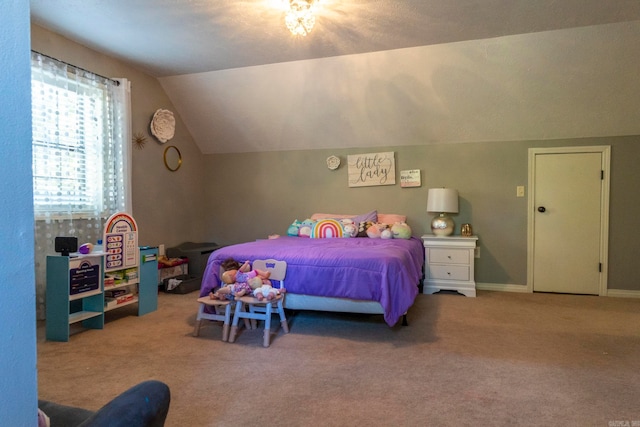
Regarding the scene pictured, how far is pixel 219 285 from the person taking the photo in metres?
3.05

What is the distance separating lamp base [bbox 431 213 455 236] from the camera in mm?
4219

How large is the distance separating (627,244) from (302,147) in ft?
12.2

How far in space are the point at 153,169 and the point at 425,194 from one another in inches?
124

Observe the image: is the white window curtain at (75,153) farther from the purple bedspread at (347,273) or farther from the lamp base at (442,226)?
the lamp base at (442,226)

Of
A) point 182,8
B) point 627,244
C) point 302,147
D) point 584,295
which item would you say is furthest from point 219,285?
point 627,244

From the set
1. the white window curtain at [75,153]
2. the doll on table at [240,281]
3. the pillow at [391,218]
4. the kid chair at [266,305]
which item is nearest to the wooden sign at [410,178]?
the pillow at [391,218]

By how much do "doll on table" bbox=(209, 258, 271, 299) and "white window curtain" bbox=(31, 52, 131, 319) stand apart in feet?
4.73

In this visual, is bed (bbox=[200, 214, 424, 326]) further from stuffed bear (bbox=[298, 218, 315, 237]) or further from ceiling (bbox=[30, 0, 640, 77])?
ceiling (bbox=[30, 0, 640, 77])

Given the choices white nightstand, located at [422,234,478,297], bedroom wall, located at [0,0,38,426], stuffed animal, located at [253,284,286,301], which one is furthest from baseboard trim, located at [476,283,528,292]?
bedroom wall, located at [0,0,38,426]

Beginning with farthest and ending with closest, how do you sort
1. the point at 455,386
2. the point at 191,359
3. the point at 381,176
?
1. the point at 381,176
2. the point at 191,359
3. the point at 455,386

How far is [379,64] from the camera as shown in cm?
376

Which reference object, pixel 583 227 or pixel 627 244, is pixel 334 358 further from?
pixel 627 244

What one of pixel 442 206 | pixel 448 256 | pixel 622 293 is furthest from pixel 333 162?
pixel 622 293

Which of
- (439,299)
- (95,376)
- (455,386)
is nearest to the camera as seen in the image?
(455,386)
